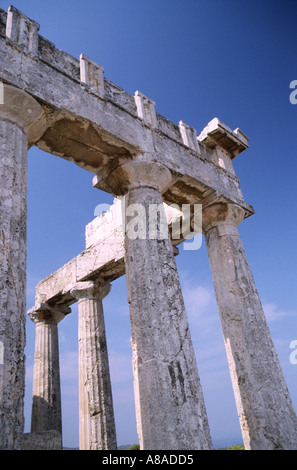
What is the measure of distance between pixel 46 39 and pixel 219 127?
5046mm

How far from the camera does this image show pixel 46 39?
7168 mm

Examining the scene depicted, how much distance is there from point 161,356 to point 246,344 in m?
3.02

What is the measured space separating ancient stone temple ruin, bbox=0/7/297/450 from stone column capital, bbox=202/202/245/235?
0.03 m

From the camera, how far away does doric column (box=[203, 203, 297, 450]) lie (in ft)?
23.1

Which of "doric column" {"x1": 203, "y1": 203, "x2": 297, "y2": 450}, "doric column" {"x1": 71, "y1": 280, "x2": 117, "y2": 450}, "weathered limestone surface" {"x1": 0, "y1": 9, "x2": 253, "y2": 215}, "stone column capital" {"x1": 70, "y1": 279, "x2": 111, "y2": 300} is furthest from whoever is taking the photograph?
"stone column capital" {"x1": 70, "y1": 279, "x2": 111, "y2": 300}

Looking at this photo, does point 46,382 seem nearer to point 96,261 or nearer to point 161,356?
point 96,261

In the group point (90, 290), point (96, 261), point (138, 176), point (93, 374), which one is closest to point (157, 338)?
point (138, 176)

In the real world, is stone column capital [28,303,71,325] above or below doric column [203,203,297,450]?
above

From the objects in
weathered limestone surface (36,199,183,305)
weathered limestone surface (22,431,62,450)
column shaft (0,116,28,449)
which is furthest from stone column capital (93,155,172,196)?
weathered limestone surface (22,431,62,450)

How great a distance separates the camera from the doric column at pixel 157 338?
4992 mm

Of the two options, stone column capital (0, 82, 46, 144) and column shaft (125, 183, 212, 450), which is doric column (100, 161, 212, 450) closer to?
column shaft (125, 183, 212, 450)

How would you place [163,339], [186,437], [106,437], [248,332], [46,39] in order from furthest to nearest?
1. [106,437]
2. [248,332]
3. [46,39]
4. [163,339]
5. [186,437]

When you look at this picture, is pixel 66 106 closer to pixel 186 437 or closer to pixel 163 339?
pixel 163 339

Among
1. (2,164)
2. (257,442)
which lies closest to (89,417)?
(257,442)
